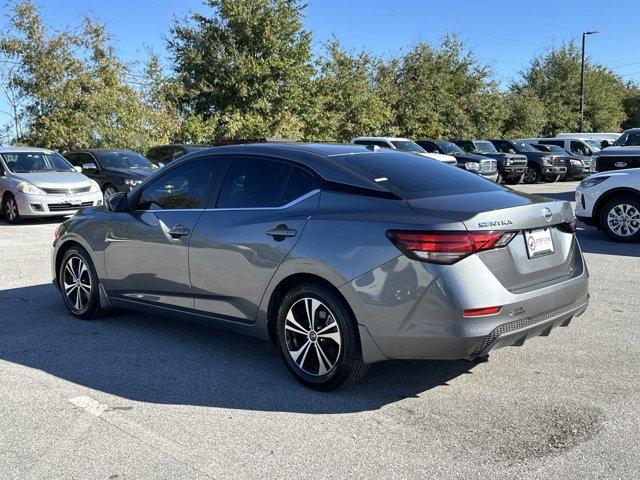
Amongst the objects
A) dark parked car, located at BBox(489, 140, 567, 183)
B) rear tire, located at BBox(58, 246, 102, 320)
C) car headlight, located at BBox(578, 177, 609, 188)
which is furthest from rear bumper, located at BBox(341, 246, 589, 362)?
dark parked car, located at BBox(489, 140, 567, 183)

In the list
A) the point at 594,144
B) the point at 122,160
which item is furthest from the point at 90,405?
the point at 594,144

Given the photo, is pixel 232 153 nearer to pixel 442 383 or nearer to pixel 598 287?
pixel 442 383

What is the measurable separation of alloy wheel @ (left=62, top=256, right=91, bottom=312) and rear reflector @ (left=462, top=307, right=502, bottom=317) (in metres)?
3.66

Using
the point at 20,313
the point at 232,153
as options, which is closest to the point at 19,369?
the point at 20,313

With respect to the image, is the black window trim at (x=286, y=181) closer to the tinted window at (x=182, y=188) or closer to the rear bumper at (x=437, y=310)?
the tinted window at (x=182, y=188)

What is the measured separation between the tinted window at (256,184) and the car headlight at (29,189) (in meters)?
10.1

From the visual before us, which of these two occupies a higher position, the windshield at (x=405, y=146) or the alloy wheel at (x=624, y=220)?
the windshield at (x=405, y=146)

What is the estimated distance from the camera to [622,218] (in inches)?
404

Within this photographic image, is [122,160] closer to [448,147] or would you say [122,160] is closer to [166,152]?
[166,152]

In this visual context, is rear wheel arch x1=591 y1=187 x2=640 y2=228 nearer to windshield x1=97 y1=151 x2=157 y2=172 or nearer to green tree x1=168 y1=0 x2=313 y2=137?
windshield x1=97 y1=151 x2=157 y2=172

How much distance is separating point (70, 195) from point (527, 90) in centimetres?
3779

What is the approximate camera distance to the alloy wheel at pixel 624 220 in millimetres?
10172

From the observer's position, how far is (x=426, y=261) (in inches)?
147

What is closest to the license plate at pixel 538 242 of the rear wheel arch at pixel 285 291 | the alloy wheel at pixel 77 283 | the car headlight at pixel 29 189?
the rear wheel arch at pixel 285 291
